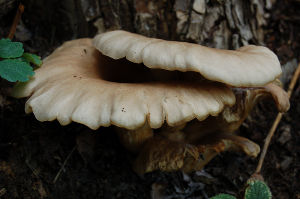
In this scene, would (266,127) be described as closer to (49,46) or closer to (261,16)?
(261,16)

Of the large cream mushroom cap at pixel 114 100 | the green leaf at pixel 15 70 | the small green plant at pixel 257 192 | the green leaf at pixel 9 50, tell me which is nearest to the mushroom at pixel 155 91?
the large cream mushroom cap at pixel 114 100

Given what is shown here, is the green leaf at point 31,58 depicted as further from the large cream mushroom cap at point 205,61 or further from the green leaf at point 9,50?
the large cream mushroom cap at point 205,61

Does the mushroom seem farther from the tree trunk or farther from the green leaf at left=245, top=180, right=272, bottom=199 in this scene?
→ the tree trunk

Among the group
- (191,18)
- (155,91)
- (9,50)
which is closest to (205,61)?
(155,91)

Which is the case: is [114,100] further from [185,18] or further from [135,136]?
[185,18]

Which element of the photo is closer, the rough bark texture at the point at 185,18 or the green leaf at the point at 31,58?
the green leaf at the point at 31,58

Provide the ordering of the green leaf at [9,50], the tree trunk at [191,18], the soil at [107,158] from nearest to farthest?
the green leaf at [9,50]
the soil at [107,158]
the tree trunk at [191,18]

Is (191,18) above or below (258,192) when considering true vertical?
above
